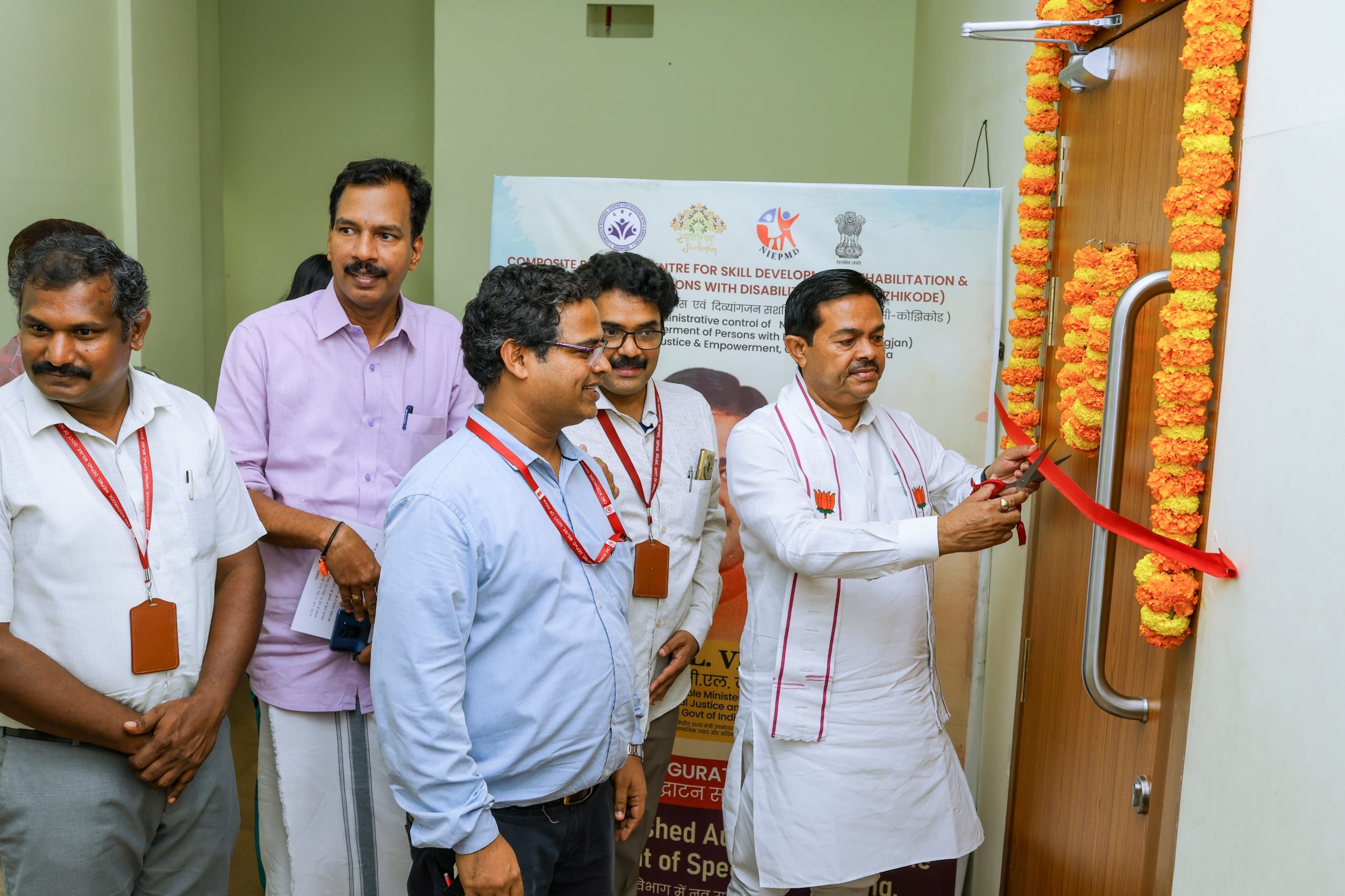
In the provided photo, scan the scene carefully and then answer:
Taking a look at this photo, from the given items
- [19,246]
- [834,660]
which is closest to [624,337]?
[834,660]

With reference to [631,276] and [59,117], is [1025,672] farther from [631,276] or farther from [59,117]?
[59,117]

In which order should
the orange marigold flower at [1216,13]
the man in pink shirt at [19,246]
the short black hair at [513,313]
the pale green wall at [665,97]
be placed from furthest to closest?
1. the pale green wall at [665,97]
2. the man in pink shirt at [19,246]
3. the short black hair at [513,313]
4. the orange marigold flower at [1216,13]

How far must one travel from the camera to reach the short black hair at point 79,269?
169 cm

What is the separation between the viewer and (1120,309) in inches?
63.0

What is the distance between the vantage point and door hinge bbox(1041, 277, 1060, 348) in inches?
91.7

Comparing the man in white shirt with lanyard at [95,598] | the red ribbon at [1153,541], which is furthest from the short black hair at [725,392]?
the man in white shirt with lanyard at [95,598]

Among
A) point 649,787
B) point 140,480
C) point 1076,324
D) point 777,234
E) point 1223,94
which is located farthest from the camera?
point 777,234

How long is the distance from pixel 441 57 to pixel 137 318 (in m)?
3.15

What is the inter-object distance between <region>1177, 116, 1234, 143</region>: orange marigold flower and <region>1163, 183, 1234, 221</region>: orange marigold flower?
70 mm

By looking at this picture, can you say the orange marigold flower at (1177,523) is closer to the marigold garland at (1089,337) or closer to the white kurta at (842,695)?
the marigold garland at (1089,337)

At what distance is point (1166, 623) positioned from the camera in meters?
1.54

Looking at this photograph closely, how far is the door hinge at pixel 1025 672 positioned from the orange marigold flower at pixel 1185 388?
1.03m

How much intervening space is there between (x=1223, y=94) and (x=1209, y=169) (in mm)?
101

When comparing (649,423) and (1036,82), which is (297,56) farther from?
(1036,82)
